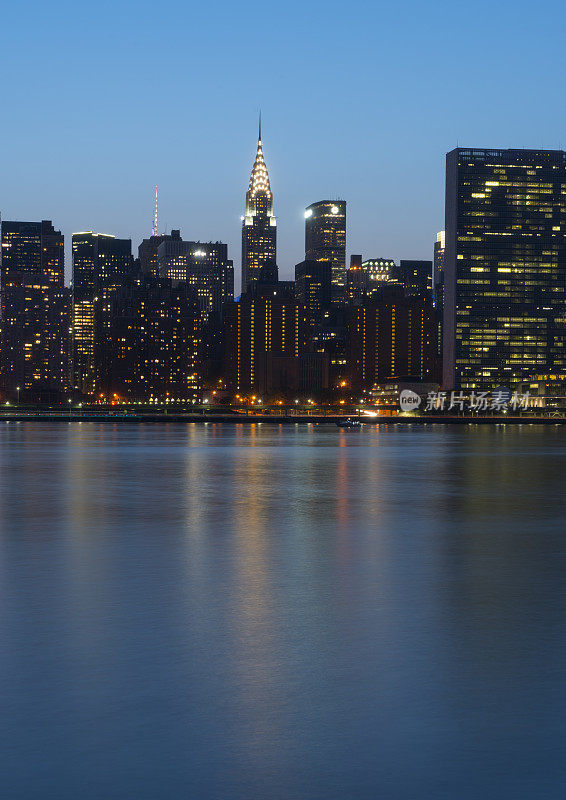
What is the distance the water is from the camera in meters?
7.39

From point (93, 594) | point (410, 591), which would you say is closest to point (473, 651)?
point (410, 591)

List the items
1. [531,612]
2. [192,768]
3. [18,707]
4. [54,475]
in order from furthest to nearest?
[54,475]
[531,612]
[18,707]
[192,768]

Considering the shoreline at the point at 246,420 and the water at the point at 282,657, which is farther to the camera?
the shoreline at the point at 246,420

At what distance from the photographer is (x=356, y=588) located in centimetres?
1521

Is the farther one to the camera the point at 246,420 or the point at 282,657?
the point at 246,420

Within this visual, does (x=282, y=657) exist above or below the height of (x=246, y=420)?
above

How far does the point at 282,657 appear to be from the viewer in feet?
35.1

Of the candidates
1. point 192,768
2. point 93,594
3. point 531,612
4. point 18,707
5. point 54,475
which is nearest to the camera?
point 192,768

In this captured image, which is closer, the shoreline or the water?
the water

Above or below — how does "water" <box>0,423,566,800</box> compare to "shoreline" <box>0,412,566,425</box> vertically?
above

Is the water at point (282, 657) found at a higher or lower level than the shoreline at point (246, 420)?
higher

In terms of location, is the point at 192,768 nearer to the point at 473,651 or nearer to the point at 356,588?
the point at 473,651

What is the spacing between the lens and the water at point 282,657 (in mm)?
7395

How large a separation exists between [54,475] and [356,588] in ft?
96.3
